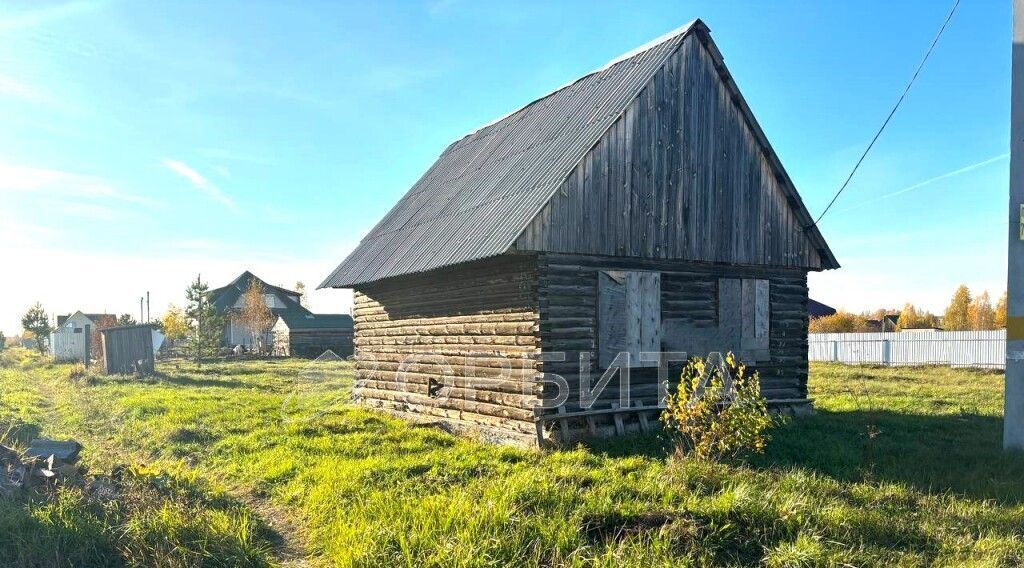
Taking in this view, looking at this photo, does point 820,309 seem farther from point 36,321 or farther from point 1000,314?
point 36,321

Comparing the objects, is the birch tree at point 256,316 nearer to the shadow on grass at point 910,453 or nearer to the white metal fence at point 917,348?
the white metal fence at point 917,348

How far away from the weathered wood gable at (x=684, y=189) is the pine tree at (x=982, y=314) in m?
74.8

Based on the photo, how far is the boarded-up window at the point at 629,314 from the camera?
10812mm

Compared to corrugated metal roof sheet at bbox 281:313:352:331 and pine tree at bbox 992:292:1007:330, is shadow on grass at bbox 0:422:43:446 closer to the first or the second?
corrugated metal roof sheet at bbox 281:313:352:331

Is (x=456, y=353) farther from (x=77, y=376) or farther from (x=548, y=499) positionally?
(x=77, y=376)

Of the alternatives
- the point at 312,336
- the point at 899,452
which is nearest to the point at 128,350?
the point at 312,336

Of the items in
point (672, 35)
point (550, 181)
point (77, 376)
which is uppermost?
point (672, 35)

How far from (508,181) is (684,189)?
3.15 metres

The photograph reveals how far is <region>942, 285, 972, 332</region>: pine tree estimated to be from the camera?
74188 millimetres

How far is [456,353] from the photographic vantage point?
12.3 m

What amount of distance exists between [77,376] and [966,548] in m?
26.8

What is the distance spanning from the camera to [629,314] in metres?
11.1

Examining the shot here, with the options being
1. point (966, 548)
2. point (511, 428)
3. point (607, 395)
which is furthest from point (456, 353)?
point (966, 548)

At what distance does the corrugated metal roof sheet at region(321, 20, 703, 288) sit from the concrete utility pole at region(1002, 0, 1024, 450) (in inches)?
193
